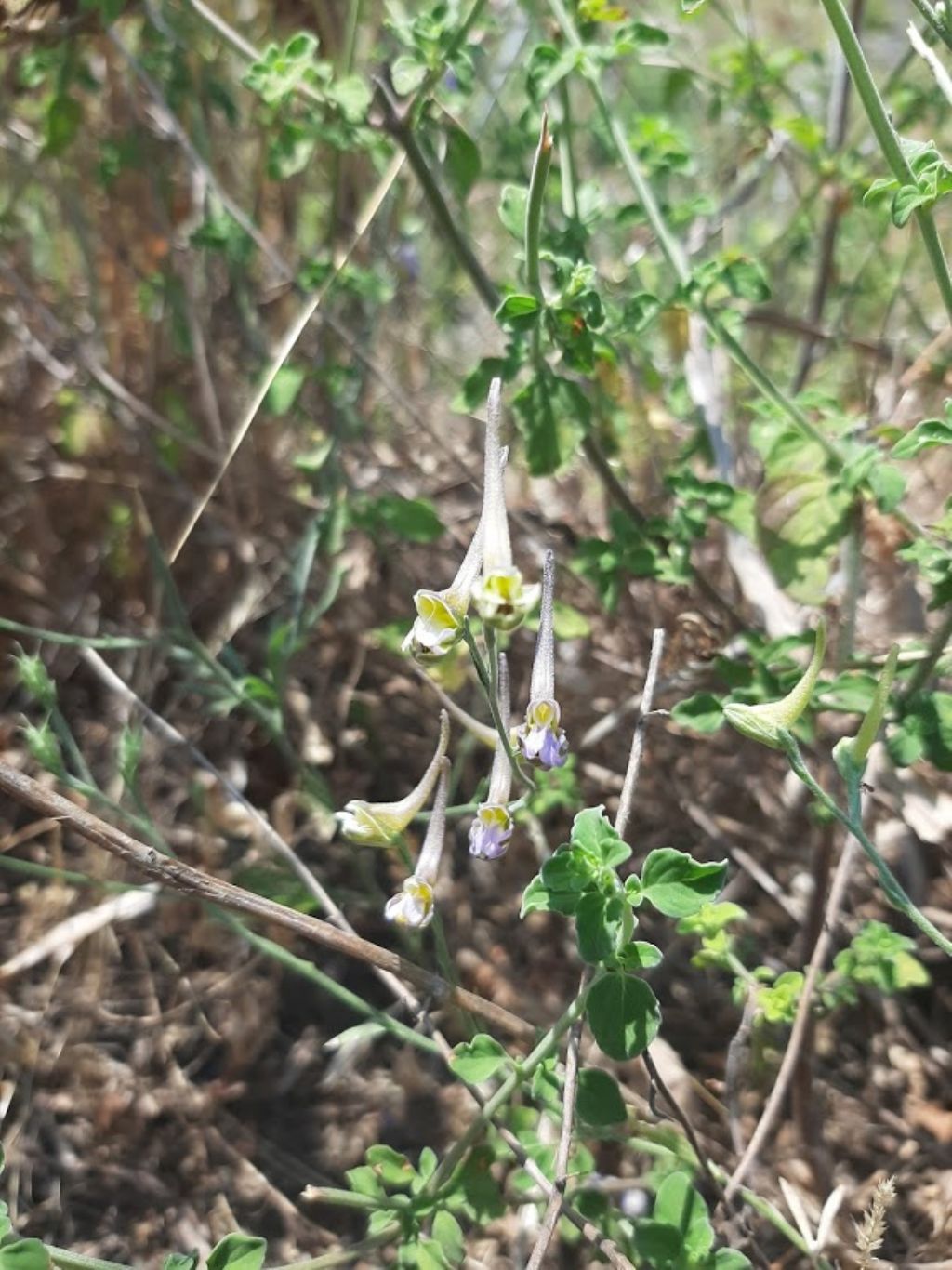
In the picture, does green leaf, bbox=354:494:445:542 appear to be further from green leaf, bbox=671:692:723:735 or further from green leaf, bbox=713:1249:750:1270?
green leaf, bbox=713:1249:750:1270

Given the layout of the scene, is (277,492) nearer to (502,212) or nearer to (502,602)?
(502,212)

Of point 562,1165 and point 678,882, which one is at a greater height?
point 678,882

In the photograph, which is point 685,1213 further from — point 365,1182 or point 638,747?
point 638,747

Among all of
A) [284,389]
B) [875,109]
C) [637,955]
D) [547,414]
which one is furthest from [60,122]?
[637,955]

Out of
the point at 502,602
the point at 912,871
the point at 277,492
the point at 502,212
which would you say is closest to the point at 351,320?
the point at 277,492

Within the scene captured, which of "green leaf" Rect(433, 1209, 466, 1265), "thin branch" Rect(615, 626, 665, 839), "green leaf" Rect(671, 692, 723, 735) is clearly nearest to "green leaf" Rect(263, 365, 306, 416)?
"green leaf" Rect(671, 692, 723, 735)
